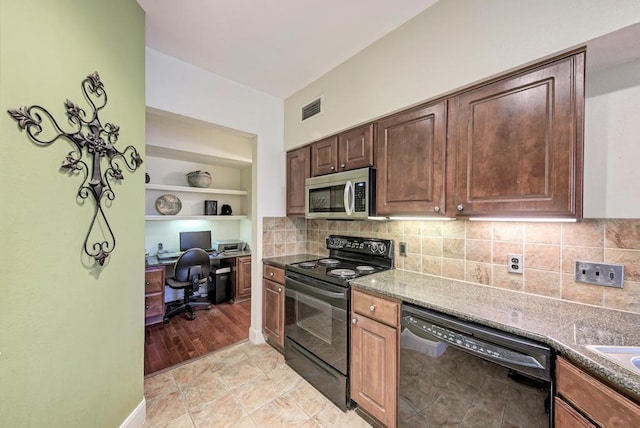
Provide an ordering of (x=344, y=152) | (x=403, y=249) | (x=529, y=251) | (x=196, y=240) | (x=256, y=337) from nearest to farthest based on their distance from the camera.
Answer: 1. (x=529, y=251)
2. (x=403, y=249)
3. (x=344, y=152)
4. (x=256, y=337)
5. (x=196, y=240)

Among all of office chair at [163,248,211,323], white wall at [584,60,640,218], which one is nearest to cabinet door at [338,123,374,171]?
white wall at [584,60,640,218]

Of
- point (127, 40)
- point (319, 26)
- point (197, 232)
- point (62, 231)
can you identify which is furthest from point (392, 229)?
point (197, 232)

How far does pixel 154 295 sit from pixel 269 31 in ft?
10.7

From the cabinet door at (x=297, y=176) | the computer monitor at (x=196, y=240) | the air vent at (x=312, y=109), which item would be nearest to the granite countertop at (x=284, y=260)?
the cabinet door at (x=297, y=176)

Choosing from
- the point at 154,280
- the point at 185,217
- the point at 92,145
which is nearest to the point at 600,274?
the point at 92,145

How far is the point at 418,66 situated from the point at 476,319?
1567 mm

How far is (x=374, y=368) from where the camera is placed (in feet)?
5.24

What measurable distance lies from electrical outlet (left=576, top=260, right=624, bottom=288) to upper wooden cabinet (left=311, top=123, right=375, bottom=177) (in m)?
1.37

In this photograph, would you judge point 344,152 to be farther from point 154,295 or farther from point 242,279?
point 154,295

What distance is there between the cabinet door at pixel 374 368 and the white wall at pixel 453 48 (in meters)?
1.53

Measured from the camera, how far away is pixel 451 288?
158 cm

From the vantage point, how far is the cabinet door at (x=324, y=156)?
7.53 feet

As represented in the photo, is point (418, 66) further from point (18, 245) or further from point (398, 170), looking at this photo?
point (18, 245)

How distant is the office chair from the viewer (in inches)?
132
